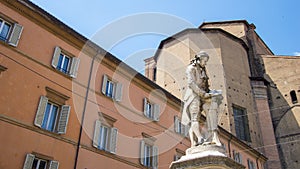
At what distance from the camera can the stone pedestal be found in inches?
163

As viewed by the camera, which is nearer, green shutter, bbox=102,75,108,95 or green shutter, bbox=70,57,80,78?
green shutter, bbox=70,57,80,78

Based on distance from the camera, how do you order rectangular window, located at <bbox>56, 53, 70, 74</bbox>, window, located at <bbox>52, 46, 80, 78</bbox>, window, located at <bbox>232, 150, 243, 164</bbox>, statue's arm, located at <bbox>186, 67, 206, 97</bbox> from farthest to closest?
window, located at <bbox>232, 150, 243, 164</bbox>, rectangular window, located at <bbox>56, 53, 70, 74</bbox>, window, located at <bbox>52, 46, 80, 78</bbox>, statue's arm, located at <bbox>186, 67, 206, 97</bbox>

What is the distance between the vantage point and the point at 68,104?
11305 millimetres

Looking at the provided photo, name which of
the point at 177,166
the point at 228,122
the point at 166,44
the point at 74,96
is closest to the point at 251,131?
the point at 228,122

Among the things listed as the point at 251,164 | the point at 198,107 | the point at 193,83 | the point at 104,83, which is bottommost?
the point at 198,107

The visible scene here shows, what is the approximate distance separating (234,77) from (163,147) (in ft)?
42.5

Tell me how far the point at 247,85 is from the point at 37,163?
68.2 feet

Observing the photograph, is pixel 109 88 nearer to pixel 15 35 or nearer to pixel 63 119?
pixel 63 119

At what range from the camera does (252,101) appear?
1002 inches

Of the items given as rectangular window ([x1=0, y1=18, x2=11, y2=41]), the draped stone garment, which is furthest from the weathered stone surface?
rectangular window ([x1=0, y1=18, x2=11, y2=41])

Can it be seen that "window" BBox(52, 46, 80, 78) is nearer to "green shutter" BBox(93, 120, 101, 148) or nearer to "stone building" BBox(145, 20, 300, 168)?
"green shutter" BBox(93, 120, 101, 148)

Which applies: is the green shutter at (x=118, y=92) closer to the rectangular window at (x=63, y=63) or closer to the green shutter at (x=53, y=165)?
the rectangular window at (x=63, y=63)

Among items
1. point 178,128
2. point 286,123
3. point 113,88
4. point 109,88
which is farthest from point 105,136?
point 286,123

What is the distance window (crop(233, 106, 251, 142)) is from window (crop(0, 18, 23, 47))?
18091 millimetres
